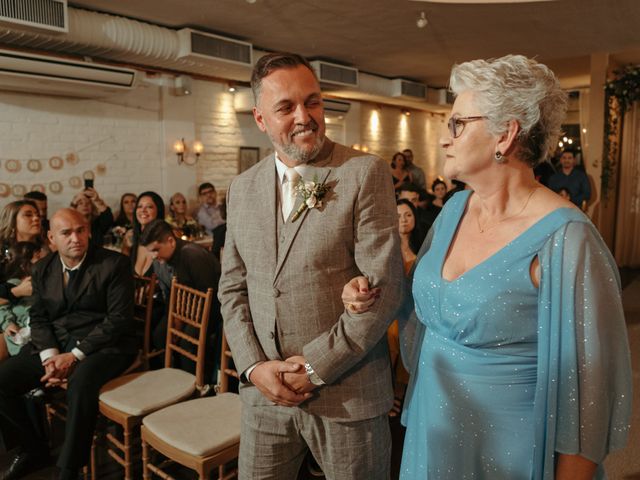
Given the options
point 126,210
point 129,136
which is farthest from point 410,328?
point 129,136

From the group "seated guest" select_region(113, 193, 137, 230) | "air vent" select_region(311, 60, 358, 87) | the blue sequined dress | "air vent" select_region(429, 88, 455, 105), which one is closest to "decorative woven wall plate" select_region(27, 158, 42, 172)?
"seated guest" select_region(113, 193, 137, 230)

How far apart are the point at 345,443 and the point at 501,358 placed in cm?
56

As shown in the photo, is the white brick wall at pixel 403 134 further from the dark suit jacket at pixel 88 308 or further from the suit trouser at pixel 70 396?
the suit trouser at pixel 70 396

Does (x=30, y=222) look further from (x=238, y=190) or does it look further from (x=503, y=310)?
(x=503, y=310)

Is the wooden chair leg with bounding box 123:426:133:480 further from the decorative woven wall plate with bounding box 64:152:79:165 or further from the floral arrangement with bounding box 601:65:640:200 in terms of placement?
the floral arrangement with bounding box 601:65:640:200

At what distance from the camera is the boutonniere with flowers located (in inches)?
57.7

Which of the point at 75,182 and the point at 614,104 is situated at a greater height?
the point at 614,104

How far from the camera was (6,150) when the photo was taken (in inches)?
226

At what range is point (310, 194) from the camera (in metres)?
1.47

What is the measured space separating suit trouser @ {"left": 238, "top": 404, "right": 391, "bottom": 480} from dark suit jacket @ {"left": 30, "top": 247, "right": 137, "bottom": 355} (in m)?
1.50

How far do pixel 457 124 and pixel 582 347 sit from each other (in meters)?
0.54

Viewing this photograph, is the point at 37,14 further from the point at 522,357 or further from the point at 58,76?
the point at 522,357

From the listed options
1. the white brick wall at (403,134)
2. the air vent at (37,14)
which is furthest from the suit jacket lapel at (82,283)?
the white brick wall at (403,134)

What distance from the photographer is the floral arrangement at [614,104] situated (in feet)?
24.1
